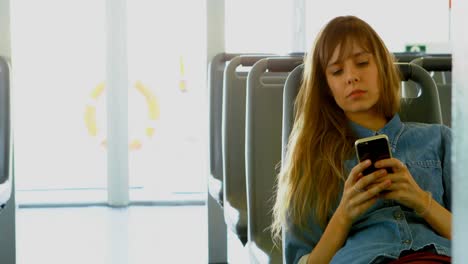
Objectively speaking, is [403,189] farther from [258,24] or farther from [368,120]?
[258,24]

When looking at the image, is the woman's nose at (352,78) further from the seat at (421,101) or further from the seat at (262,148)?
the seat at (262,148)

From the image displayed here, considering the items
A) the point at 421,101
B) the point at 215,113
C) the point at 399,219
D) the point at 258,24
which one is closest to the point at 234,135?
the point at 215,113

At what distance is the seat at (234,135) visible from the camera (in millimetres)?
2439

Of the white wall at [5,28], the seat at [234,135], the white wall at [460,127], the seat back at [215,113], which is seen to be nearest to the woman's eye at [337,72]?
the seat at [234,135]

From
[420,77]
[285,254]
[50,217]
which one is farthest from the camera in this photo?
[50,217]

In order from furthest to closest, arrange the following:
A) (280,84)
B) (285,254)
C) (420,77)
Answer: (280,84)
(420,77)
(285,254)

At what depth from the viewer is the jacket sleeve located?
1.44m

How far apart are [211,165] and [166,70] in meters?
2.36

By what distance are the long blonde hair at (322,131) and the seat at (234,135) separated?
0.90 metres

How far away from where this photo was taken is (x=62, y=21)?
16.4 feet

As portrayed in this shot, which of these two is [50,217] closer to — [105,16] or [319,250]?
[105,16]

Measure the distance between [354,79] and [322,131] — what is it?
128mm

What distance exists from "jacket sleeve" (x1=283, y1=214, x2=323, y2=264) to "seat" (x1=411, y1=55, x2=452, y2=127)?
0.79 metres

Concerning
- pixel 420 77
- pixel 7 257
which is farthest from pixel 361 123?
pixel 7 257
